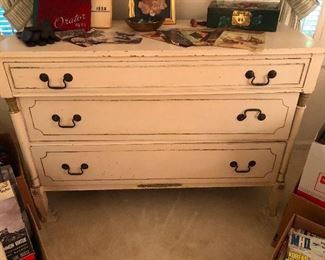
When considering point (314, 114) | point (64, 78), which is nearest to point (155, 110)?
point (64, 78)

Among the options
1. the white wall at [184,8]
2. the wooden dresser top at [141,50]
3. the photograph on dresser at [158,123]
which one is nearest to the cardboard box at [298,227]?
the photograph on dresser at [158,123]

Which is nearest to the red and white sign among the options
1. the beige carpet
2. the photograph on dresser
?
the photograph on dresser

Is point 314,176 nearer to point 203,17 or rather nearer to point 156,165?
point 156,165

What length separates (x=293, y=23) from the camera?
1.52 metres

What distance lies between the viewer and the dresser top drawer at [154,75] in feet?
3.77

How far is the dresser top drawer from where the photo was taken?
1150 mm

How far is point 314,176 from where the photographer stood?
48.1 inches

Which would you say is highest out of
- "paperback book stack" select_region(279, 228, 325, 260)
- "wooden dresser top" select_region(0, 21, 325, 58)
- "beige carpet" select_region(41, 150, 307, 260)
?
"wooden dresser top" select_region(0, 21, 325, 58)

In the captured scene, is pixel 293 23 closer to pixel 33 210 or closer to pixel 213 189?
pixel 213 189

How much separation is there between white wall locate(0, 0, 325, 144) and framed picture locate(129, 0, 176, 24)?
16cm

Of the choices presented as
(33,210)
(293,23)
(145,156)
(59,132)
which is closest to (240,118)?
(145,156)

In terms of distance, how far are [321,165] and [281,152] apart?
9.2 inches

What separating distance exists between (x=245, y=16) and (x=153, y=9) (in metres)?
0.43

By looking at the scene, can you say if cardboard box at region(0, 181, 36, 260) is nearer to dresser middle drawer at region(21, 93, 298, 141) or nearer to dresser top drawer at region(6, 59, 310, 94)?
dresser middle drawer at region(21, 93, 298, 141)
